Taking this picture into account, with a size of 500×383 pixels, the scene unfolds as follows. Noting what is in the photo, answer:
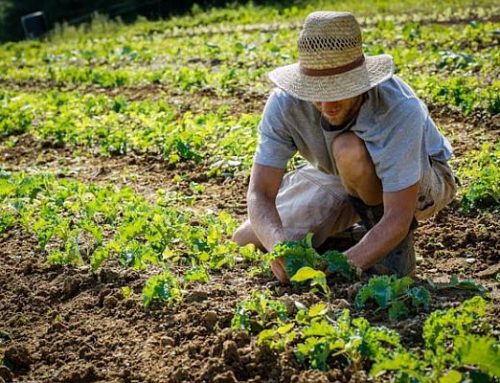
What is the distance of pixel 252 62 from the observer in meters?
10.5

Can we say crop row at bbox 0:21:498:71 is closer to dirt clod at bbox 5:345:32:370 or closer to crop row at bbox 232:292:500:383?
crop row at bbox 232:292:500:383

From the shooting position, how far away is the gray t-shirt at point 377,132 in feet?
13.6

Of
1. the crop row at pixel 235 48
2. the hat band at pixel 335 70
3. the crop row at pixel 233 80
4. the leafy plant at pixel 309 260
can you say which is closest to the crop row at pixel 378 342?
the leafy plant at pixel 309 260

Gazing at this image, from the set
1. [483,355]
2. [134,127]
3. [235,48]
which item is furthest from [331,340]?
[235,48]

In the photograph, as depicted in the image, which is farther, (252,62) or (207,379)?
(252,62)

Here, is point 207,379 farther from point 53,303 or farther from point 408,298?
point 53,303

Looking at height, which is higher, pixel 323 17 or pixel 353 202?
pixel 323 17

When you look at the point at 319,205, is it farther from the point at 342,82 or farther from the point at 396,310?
the point at 396,310

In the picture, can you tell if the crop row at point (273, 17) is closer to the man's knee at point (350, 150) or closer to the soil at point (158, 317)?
the soil at point (158, 317)

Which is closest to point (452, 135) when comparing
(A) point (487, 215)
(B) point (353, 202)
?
(A) point (487, 215)

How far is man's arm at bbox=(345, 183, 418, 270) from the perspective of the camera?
163 inches

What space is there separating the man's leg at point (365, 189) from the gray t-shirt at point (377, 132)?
0.20 feet

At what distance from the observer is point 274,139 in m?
4.54

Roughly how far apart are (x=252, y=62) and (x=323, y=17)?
6406 mm
